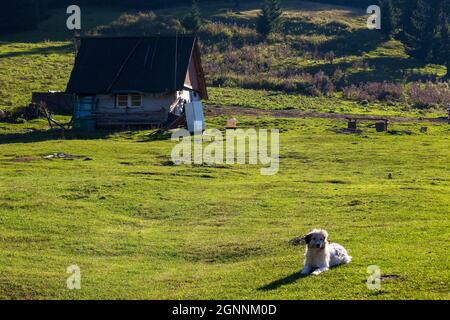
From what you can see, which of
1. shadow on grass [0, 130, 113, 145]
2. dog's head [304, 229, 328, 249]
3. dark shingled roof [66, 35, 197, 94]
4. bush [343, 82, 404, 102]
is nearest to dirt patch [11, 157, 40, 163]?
shadow on grass [0, 130, 113, 145]

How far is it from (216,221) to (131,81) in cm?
3305

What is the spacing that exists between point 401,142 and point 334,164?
29.7ft

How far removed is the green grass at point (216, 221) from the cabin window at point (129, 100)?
40.3ft

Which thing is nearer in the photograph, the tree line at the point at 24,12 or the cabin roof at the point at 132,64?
the cabin roof at the point at 132,64

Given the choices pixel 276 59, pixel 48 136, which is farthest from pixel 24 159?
pixel 276 59

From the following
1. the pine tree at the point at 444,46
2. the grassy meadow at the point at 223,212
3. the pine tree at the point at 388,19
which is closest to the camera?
the grassy meadow at the point at 223,212

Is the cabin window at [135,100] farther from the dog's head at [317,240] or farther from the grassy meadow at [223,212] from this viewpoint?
the dog's head at [317,240]

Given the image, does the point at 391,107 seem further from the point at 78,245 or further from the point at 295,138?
the point at 78,245

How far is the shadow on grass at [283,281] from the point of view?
57.8ft

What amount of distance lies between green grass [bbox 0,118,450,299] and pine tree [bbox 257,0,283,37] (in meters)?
62.5

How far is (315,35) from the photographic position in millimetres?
110250

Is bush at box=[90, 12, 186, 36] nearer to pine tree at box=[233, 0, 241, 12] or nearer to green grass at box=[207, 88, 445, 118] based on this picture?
pine tree at box=[233, 0, 241, 12]

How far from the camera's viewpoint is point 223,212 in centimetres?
2911

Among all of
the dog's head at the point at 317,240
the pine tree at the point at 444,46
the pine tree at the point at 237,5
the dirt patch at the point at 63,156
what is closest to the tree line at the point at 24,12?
the pine tree at the point at 237,5
